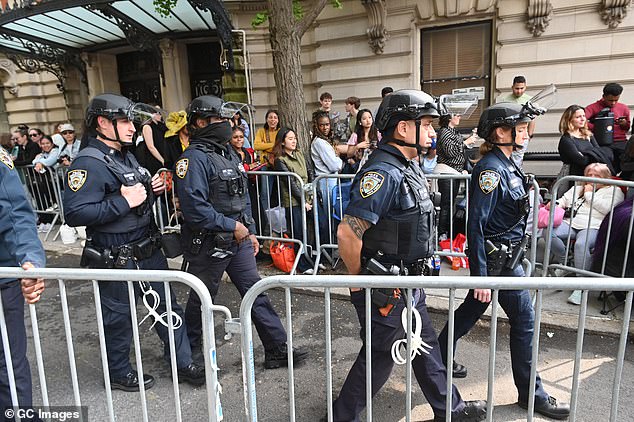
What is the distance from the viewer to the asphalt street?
302cm

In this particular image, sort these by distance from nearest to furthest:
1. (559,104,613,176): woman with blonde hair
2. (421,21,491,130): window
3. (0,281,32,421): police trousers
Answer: (0,281,32,421): police trousers < (559,104,613,176): woman with blonde hair < (421,21,491,130): window

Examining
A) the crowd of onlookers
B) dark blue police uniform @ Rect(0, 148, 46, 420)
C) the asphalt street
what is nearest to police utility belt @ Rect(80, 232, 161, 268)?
dark blue police uniform @ Rect(0, 148, 46, 420)

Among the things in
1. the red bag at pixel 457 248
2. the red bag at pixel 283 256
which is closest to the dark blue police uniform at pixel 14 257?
the red bag at pixel 283 256

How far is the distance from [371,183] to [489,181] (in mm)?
934

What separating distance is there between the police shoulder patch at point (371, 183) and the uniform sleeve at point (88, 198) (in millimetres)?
1701

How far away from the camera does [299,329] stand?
418cm

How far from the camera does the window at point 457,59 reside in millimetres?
8688

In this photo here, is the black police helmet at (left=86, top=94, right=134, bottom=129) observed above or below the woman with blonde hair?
above

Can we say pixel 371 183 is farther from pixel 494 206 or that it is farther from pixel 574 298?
pixel 574 298

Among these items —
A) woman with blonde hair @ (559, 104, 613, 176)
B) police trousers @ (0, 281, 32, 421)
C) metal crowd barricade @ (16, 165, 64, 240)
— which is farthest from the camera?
metal crowd barricade @ (16, 165, 64, 240)

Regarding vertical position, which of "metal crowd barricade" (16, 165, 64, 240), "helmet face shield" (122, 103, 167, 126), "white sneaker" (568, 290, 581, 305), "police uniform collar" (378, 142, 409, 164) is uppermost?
"helmet face shield" (122, 103, 167, 126)

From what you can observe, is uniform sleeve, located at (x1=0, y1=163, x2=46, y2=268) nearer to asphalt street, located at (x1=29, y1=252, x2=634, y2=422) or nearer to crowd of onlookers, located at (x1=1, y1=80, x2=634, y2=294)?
asphalt street, located at (x1=29, y1=252, x2=634, y2=422)

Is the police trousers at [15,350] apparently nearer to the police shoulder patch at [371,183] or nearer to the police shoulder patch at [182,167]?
the police shoulder patch at [182,167]

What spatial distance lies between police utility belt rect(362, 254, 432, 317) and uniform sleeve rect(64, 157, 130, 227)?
1.76 meters
